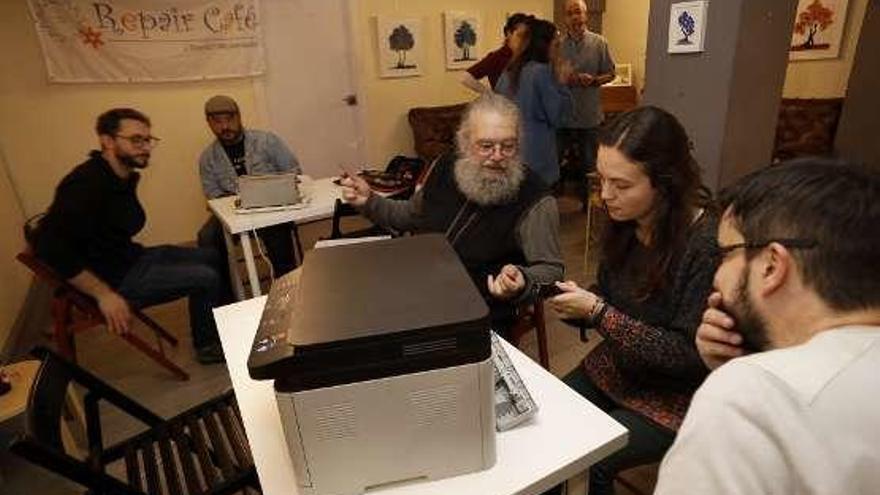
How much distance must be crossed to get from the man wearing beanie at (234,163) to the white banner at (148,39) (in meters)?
1.13

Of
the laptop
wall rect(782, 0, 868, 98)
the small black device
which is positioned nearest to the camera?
the small black device

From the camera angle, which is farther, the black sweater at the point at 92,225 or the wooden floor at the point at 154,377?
the black sweater at the point at 92,225

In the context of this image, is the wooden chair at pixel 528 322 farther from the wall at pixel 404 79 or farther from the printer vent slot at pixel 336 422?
the wall at pixel 404 79

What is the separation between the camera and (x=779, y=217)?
0.65 metres

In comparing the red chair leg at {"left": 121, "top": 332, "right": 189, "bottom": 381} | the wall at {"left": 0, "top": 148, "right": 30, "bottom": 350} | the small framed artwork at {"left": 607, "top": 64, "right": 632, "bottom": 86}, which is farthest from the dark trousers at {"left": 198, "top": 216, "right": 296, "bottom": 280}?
the small framed artwork at {"left": 607, "top": 64, "right": 632, "bottom": 86}

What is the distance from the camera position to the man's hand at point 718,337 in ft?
2.67

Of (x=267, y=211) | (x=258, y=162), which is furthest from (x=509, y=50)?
(x=267, y=211)

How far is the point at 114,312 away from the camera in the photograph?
217 cm

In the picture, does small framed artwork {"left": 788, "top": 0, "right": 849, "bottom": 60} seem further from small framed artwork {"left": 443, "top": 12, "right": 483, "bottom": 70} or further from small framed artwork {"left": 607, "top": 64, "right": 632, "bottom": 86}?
small framed artwork {"left": 443, "top": 12, "right": 483, "bottom": 70}

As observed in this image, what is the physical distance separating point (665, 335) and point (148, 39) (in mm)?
4150

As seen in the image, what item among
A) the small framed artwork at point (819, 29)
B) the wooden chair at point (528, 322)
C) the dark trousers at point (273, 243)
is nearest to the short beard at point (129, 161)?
the dark trousers at point (273, 243)

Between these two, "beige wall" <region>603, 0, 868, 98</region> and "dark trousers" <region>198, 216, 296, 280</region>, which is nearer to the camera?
"dark trousers" <region>198, 216, 296, 280</region>

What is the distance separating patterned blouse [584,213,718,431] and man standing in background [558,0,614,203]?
9.37ft

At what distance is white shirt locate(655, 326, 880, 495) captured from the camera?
20.4 inches
